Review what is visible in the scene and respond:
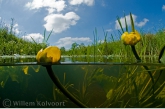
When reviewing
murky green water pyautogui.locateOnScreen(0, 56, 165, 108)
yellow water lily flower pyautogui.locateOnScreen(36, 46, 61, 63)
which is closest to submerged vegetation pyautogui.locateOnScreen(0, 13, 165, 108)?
murky green water pyautogui.locateOnScreen(0, 56, 165, 108)

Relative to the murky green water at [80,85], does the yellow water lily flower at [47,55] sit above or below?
above

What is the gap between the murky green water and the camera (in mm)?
954

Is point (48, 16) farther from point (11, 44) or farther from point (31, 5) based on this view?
point (11, 44)

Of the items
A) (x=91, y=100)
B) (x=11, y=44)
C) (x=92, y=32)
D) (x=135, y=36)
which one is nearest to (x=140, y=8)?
(x=92, y=32)

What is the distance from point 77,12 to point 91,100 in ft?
1.19

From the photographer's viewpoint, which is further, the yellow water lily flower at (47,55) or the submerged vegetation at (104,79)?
the submerged vegetation at (104,79)

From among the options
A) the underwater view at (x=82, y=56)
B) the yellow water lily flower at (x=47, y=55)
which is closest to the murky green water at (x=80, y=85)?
the underwater view at (x=82, y=56)

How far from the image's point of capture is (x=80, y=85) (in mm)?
996

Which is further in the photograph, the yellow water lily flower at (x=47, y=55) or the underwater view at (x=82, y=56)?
the underwater view at (x=82, y=56)

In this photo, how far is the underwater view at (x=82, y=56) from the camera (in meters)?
0.92

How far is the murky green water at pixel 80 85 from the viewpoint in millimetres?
954

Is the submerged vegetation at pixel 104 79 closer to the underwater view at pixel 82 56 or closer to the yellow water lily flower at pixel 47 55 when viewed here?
the underwater view at pixel 82 56

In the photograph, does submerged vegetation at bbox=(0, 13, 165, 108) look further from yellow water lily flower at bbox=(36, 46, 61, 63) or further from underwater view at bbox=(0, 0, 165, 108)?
yellow water lily flower at bbox=(36, 46, 61, 63)

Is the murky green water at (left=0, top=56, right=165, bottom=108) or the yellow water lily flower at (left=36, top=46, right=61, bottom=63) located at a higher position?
the yellow water lily flower at (left=36, top=46, right=61, bottom=63)
